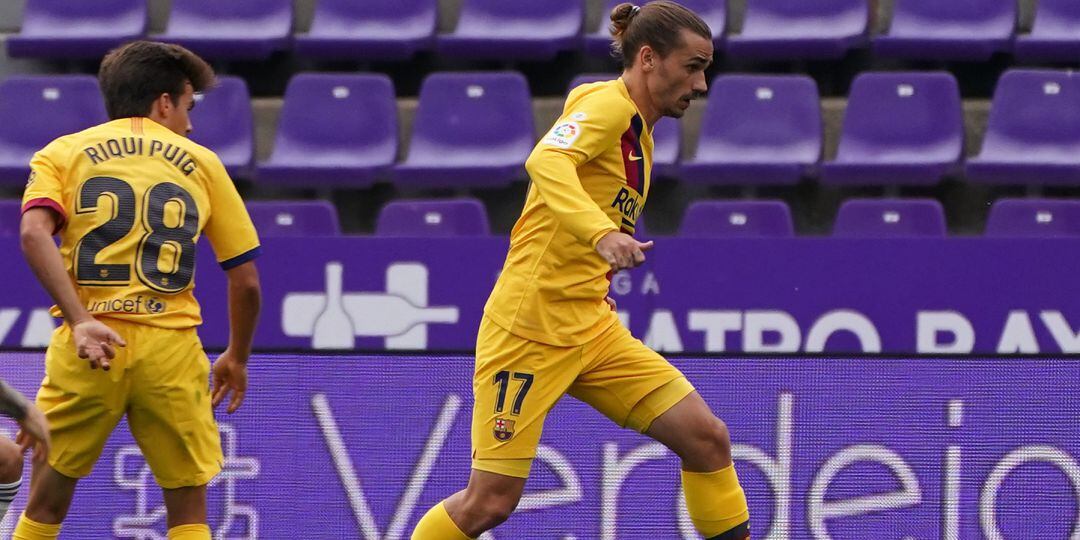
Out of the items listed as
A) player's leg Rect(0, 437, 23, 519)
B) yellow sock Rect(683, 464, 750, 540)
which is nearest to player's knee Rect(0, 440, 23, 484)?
player's leg Rect(0, 437, 23, 519)

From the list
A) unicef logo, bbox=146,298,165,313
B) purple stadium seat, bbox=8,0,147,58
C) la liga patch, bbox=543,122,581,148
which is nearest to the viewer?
la liga patch, bbox=543,122,581,148

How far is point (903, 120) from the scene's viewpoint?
331 inches

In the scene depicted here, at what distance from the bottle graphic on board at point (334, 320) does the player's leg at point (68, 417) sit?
219 centimetres

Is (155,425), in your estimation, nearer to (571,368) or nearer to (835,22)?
(571,368)

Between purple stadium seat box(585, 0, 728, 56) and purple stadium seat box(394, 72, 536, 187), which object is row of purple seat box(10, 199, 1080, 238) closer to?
purple stadium seat box(394, 72, 536, 187)

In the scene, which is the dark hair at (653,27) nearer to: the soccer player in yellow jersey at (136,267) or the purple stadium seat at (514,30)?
the soccer player in yellow jersey at (136,267)

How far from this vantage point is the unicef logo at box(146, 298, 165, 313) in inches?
161

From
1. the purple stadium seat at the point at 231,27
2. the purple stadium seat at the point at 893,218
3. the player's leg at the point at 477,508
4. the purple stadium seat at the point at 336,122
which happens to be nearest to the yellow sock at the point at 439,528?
the player's leg at the point at 477,508

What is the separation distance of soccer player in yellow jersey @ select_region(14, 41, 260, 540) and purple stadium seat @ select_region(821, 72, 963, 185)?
4.85 metres

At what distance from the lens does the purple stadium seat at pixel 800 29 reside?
8.80 metres

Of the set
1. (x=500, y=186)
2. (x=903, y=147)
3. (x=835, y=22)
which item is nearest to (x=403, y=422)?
(x=500, y=186)

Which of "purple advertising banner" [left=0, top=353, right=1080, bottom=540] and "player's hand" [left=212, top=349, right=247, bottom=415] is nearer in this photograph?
"player's hand" [left=212, top=349, right=247, bottom=415]

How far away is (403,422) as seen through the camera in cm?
532

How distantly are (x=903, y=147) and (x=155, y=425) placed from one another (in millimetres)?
5281
